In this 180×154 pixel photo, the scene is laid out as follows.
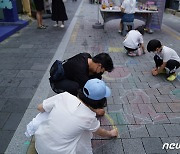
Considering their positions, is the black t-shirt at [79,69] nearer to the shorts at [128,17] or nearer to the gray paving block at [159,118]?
the gray paving block at [159,118]

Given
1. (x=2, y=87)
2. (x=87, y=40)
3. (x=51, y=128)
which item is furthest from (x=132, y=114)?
(x=87, y=40)

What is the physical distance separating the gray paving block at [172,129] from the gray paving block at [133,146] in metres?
0.43

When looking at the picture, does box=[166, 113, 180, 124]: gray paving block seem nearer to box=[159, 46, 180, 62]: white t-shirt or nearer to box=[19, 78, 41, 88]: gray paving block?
box=[159, 46, 180, 62]: white t-shirt

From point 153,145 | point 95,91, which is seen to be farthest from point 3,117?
point 153,145

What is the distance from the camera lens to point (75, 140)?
1.78 m

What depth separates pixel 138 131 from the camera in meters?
2.59

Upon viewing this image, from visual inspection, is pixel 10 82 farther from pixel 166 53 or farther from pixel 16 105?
pixel 166 53

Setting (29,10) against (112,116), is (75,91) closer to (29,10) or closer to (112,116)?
(112,116)

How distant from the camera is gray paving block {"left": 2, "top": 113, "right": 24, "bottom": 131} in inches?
104

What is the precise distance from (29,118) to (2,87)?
1.10 meters

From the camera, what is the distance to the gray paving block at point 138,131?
253cm

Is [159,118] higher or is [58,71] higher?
[58,71]

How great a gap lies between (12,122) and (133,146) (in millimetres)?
1608

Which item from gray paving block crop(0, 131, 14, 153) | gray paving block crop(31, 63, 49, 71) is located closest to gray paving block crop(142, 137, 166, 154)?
gray paving block crop(0, 131, 14, 153)
